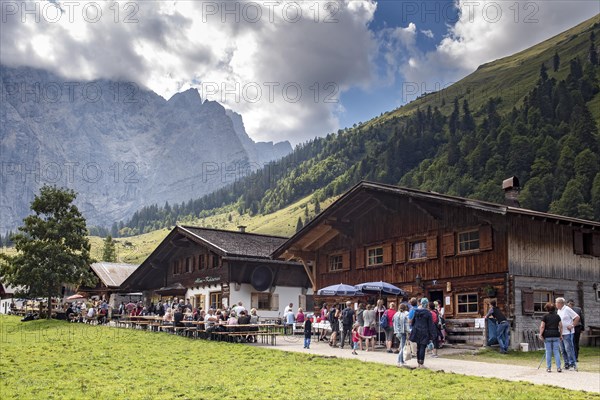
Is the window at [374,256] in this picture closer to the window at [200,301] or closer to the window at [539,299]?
the window at [539,299]

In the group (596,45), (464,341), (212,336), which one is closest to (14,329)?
(212,336)

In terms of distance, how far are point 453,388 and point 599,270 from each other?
58.8 feet

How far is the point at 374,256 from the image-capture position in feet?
105

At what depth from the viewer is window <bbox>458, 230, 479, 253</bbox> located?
26.3 meters

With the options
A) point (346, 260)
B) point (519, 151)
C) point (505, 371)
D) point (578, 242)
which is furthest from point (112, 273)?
point (519, 151)

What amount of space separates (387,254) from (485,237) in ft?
20.3

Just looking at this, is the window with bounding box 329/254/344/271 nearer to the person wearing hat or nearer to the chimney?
the chimney

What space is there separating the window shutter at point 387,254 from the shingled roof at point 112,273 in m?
35.0

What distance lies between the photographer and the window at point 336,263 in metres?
34.5

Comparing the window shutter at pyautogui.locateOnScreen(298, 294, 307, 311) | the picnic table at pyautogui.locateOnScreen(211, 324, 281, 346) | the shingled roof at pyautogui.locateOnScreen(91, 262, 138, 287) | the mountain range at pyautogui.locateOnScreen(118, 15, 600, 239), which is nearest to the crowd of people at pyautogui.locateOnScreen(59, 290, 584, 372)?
the picnic table at pyautogui.locateOnScreen(211, 324, 281, 346)

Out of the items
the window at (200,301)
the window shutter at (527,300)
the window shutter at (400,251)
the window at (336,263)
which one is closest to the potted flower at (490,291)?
the window shutter at (527,300)

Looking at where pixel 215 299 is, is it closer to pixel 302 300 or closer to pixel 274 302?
pixel 274 302

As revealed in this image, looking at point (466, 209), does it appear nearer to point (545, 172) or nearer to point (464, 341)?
point (464, 341)

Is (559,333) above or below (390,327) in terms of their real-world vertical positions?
above
